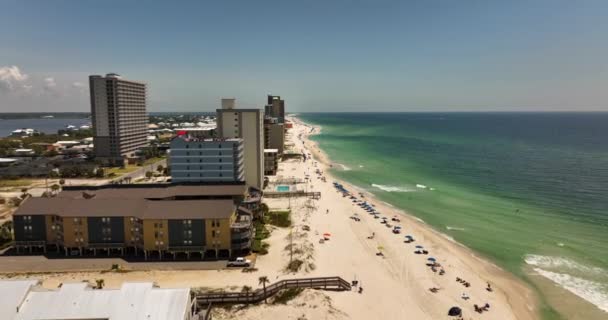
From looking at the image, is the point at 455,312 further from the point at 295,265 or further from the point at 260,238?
the point at 260,238

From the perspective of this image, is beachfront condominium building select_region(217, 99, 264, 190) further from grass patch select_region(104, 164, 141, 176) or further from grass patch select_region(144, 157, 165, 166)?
grass patch select_region(144, 157, 165, 166)

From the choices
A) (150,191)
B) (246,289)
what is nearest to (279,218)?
(150,191)

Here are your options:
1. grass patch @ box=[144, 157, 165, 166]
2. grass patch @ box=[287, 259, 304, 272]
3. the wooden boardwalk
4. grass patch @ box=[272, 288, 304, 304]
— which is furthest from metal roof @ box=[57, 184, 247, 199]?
grass patch @ box=[144, 157, 165, 166]

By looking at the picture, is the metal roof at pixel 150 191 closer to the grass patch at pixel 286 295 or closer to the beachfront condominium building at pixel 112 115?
the grass patch at pixel 286 295

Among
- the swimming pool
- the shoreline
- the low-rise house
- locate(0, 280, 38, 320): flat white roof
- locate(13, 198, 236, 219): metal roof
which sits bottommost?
the shoreline

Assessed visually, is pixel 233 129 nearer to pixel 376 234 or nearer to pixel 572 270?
pixel 376 234

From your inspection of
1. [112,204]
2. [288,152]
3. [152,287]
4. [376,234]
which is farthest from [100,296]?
[288,152]
